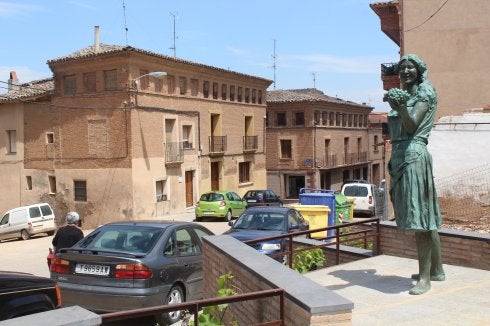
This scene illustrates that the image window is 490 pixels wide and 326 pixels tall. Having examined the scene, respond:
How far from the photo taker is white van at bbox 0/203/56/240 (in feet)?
90.1

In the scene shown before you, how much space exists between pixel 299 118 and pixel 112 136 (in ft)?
84.2

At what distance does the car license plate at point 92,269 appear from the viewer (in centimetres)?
774

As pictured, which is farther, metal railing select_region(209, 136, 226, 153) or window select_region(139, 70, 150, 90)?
metal railing select_region(209, 136, 226, 153)

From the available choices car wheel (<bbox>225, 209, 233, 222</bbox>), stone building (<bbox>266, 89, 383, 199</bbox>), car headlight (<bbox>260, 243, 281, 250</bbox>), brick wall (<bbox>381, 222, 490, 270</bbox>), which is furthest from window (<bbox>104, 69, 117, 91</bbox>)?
stone building (<bbox>266, 89, 383, 199</bbox>)

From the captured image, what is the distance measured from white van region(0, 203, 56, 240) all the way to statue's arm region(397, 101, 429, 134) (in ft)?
80.5

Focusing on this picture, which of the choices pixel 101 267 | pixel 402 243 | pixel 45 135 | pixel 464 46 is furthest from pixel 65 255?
pixel 45 135

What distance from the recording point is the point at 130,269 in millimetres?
7699

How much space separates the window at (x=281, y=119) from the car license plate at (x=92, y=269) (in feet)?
153

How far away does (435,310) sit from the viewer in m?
5.76

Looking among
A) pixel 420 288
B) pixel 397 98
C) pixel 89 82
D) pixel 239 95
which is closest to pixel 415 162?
pixel 397 98

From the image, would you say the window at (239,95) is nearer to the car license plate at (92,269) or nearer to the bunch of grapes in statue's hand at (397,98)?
the car license plate at (92,269)

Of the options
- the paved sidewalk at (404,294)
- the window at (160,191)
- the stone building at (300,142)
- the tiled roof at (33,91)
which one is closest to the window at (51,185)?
the tiled roof at (33,91)

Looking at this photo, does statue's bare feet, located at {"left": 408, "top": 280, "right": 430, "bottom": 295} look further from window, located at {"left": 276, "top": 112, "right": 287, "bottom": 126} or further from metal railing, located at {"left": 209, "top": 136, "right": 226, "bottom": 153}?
window, located at {"left": 276, "top": 112, "right": 287, "bottom": 126}

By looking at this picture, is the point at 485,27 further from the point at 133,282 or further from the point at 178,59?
the point at 133,282
